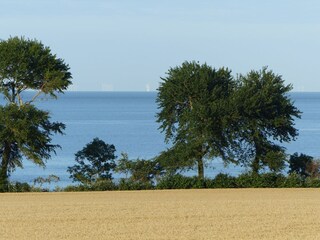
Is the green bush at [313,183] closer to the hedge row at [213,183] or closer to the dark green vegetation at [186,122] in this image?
the hedge row at [213,183]

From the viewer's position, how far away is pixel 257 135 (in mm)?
54625

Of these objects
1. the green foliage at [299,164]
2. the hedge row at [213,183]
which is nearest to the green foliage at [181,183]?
the hedge row at [213,183]

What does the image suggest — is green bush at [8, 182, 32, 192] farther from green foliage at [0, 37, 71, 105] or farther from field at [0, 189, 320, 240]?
green foliage at [0, 37, 71, 105]

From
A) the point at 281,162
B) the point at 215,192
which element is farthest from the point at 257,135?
the point at 215,192

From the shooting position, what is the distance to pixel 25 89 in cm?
5772

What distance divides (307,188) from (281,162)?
6662 millimetres

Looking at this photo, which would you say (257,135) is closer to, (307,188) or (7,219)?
(307,188)

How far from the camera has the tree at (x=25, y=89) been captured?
5425cm

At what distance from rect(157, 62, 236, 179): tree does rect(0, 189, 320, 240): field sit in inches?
386

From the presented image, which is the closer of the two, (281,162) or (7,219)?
(7,219)

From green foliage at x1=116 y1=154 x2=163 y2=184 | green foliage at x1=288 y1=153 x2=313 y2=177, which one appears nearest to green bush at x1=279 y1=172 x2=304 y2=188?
green foliage at x1=288 y1=153 x2=313 y2=177

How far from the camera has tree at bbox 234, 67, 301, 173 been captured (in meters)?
55.1

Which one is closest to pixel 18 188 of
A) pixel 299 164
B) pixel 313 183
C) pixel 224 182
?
pixel 224 182

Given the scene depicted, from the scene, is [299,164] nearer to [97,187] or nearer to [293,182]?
[293,182]
